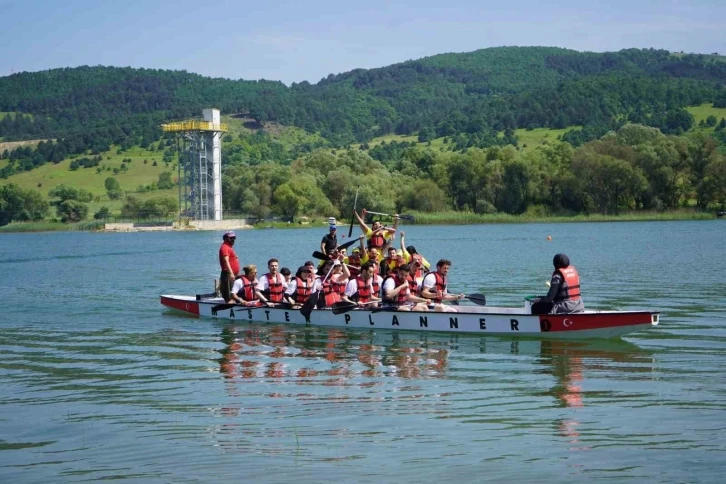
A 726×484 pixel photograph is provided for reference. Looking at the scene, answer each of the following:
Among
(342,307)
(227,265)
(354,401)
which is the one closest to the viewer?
(354,401)

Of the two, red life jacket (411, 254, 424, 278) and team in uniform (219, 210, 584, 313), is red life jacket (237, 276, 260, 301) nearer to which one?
team in uniform (219, 210, 584, 313)

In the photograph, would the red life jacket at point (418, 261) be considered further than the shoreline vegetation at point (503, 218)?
No

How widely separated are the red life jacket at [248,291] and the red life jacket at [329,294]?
2.08 meters

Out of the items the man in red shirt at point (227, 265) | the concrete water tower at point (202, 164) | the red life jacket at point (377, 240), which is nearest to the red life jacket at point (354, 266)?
the red life jacket at point (377, 240)

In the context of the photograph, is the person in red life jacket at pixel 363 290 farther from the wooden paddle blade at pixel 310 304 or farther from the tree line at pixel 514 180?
the tree line at pixel 514 180

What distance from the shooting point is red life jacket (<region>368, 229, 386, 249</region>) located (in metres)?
23.3

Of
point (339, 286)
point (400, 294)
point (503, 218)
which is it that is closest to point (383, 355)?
point (400, 294)

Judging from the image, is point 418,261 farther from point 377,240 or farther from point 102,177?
point 102,177

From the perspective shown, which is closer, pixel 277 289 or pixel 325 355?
pixel 325 355

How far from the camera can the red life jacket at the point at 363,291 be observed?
22.0 metres

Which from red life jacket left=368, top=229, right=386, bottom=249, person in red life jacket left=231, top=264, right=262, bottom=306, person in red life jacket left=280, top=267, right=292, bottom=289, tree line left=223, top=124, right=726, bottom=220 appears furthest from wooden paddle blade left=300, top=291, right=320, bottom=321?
tree line left=223, top=124, right=726, bottom=220

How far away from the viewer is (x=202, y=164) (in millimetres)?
111000

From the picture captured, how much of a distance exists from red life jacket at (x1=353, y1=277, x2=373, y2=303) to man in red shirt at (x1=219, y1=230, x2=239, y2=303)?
3.20 meters

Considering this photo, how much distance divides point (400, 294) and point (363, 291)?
1209 millimetres
